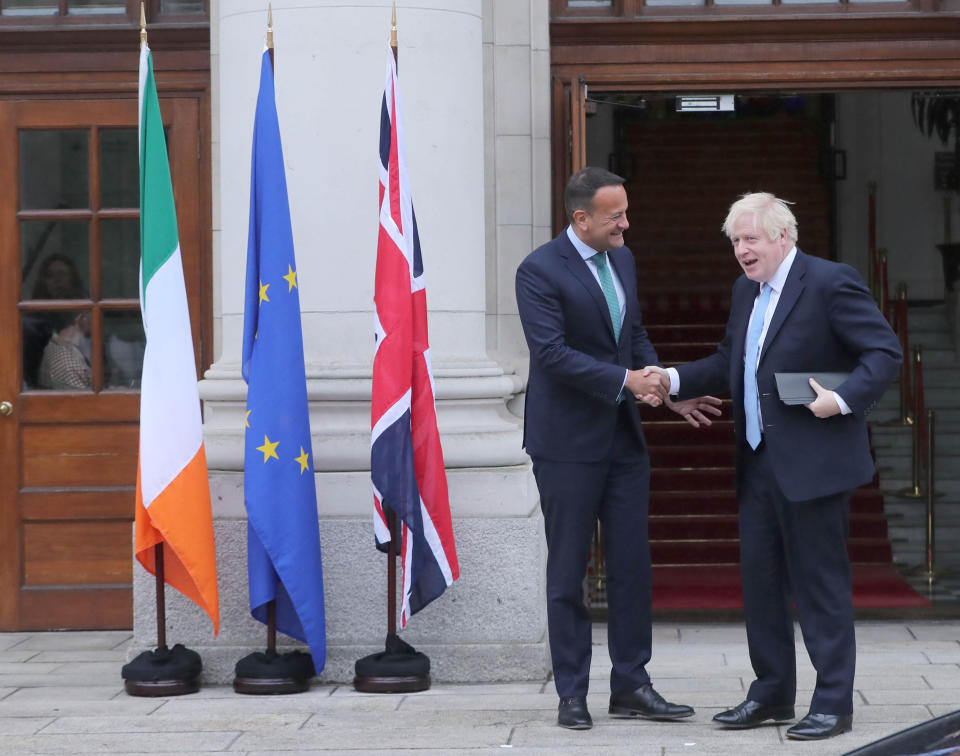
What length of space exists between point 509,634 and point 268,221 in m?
2.15

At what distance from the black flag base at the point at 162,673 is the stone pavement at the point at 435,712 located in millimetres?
65

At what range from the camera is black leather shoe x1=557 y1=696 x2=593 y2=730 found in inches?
227

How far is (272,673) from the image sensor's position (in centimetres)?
655

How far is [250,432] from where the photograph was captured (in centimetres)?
652

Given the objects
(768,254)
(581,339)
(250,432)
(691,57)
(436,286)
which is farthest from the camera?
(691,57)

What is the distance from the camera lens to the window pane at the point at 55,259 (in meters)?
8.20

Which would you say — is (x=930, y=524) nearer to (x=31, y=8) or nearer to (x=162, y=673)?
(x=162, y=673)

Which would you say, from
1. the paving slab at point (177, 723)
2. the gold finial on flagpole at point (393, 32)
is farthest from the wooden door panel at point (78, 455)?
the gold finial on flagpole at point (393, 32)

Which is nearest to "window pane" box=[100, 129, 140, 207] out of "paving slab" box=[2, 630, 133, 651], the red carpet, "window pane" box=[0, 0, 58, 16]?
"window pane" box=[0, 0, 58, 16]

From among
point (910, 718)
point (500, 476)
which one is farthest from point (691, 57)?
point (910, 718)

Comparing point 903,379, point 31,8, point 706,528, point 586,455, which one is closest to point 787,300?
point 586,455

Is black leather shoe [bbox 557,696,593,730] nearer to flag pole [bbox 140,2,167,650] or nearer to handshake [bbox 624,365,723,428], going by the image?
handshake [bbox 624,365,723,428]

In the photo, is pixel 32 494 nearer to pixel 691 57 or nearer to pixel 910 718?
pixel 691 57

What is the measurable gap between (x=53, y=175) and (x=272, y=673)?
3271 millimetres
